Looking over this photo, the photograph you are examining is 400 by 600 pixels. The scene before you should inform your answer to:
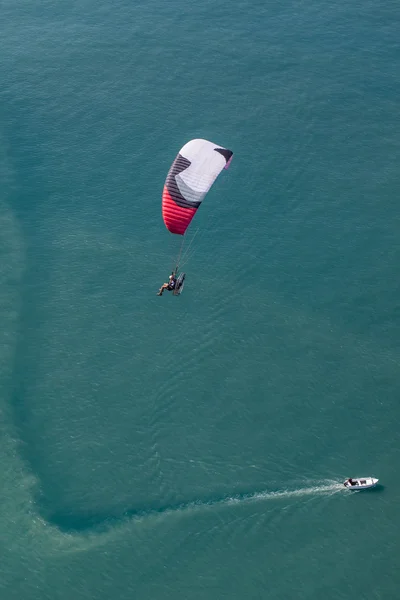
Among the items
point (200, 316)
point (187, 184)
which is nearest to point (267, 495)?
point (200, 316)

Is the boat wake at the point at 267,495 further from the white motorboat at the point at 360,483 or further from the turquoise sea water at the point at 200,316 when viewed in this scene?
the white motorboat at the point at 360,483

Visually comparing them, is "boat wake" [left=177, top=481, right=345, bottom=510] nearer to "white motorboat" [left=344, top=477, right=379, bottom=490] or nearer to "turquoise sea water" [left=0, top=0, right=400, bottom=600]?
"turquoise sea water" [left=0, top=0, right=400, bottom=600]

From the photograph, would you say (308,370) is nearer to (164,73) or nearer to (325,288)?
(325,288)

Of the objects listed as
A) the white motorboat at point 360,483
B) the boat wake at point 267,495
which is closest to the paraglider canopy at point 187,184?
the boat wake at point 267,495

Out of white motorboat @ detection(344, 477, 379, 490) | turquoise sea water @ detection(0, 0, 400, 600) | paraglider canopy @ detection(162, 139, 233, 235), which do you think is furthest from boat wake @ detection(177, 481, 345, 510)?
paraglider canopy @ detection(162, 139, 233, 235)

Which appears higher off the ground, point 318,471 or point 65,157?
point 65,157

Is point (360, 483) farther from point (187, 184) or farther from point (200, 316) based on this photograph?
point (187, 184)

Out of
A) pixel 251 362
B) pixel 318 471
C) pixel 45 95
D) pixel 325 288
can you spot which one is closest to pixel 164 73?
pixel 45 95
